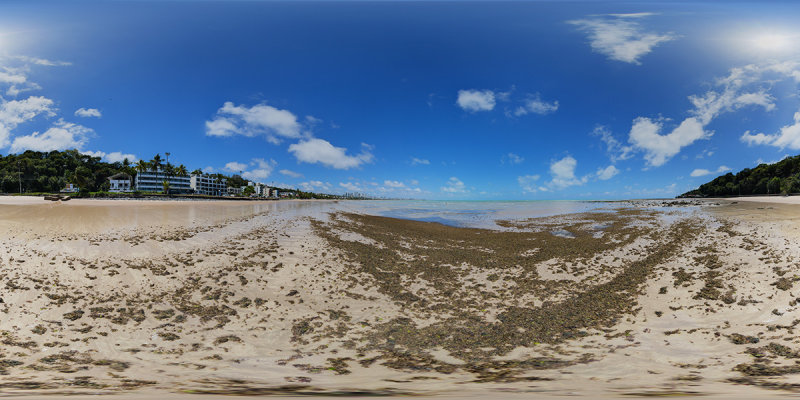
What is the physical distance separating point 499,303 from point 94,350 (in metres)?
7.78

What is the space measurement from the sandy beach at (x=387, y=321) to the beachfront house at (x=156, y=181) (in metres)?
119

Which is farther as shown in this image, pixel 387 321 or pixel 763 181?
pixel 763 181

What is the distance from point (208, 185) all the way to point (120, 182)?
35599 mm

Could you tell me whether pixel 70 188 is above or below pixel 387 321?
above

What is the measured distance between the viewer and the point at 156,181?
356ft

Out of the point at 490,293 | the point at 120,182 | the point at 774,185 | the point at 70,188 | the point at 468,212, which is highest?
the point at 120,182

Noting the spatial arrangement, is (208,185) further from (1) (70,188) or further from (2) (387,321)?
(2) (387,321)

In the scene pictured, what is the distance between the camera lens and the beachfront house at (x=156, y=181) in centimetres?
10706

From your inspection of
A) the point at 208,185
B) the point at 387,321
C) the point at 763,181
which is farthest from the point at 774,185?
the point at 208,185

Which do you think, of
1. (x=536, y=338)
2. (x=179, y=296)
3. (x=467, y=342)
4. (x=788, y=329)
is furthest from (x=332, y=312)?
(x=788, y=329)

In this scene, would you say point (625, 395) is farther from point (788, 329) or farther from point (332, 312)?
point (332, 312)

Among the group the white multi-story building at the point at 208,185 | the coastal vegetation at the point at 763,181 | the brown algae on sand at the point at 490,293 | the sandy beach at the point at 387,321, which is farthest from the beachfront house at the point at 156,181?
the coastal vegetation at the point at 763,181

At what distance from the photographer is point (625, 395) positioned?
357 centimetres

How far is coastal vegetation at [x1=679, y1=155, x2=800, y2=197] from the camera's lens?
68.7 metres
